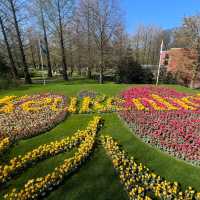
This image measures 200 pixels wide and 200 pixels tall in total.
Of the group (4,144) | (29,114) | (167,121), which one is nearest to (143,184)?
(167,121)

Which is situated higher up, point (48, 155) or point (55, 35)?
point (55, 35)

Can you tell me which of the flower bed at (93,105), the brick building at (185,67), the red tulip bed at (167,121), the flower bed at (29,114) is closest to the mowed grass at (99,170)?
the red tulip bed at (167,121)

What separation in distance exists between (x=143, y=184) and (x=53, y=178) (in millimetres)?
1825

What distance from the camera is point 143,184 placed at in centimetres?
379

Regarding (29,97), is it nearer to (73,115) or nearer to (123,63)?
(73,115)

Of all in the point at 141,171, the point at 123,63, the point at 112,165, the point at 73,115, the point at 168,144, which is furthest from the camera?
the point at 123,63

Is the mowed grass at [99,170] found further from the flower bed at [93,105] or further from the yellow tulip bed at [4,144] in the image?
the flower bed at [93,105]

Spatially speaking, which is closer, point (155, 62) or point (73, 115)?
point (73, 115)

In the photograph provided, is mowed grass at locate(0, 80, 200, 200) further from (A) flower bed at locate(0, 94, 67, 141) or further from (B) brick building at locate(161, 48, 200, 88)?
(B) brick building at locate(161, 48, 200, 88)

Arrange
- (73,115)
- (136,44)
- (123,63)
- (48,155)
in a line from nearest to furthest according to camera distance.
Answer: (48,155) < (73,115) < (123,63) < (136,44)

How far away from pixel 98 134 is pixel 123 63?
53.0 feet

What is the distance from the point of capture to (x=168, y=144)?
508cm

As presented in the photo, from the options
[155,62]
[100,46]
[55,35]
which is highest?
[55,35]

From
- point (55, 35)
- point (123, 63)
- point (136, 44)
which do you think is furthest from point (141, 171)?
point (136, 44)
